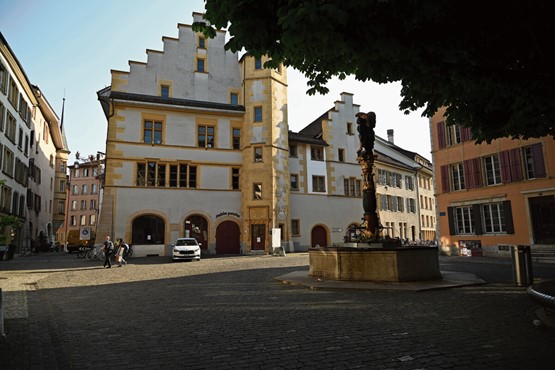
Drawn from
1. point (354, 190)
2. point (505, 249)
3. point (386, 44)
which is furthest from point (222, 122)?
point (386, 44)

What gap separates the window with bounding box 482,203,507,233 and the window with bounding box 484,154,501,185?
1504 mm

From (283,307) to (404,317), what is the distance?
7.96 ft

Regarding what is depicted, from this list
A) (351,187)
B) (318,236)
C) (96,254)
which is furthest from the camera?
(351,187)

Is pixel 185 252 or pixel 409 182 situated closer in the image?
pixel 185 252

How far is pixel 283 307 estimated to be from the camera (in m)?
7.85

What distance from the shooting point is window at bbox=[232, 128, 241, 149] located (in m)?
33.9

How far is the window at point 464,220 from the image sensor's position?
2522cm

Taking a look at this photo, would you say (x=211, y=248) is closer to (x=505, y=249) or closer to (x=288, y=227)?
(x=288, y=227)

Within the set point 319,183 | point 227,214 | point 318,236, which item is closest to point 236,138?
point 227,214

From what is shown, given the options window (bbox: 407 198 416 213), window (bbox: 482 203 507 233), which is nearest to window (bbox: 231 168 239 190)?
window (bbox: 482 203 507 233)

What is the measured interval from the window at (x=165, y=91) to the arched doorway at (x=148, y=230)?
10416 millimetres

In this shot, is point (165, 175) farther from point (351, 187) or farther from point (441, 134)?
point (441, 134)

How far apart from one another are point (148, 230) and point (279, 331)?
2618cm

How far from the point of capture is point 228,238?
106 feet
